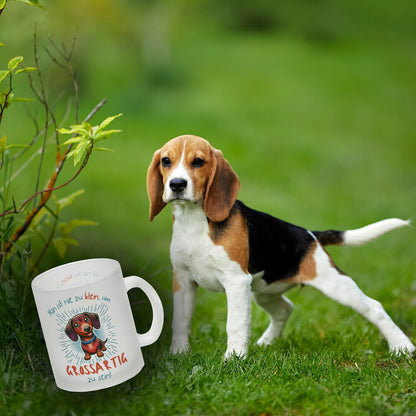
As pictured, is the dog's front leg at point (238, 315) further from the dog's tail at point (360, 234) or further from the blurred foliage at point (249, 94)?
the blurred foliage at point (249, 94)

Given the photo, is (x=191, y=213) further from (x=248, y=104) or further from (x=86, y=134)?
(x=248, y=104)

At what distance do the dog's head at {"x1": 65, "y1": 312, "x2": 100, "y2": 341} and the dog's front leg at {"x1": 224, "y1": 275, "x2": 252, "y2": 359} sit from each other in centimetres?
88

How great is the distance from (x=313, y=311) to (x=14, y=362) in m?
2.63

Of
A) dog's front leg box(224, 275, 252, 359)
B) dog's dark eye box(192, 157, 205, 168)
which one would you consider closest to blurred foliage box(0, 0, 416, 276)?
dog's dark eye box(192, 157, 205, 168)

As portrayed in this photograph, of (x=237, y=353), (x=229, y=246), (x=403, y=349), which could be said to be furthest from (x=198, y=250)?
(x=403, y=349)

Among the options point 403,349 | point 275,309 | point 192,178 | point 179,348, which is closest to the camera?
point 192,178

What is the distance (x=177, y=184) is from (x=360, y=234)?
142 cm

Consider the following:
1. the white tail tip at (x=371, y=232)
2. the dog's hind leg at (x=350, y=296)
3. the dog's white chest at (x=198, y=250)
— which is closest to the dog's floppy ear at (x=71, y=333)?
the dog's white chest at (x=198, y=250)

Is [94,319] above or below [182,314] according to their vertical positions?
above

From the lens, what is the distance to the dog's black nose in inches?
122

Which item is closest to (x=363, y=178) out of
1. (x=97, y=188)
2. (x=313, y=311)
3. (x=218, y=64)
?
(x=97, y=188)

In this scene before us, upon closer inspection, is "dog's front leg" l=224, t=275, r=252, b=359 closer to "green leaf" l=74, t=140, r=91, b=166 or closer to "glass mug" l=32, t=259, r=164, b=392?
"glass mug" l=32, t=259, r=164, b=392

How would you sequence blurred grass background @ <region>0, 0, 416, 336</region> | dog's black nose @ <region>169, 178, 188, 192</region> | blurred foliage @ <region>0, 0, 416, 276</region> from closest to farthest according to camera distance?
dog's black nose @ <region>169, 178, 188, 192</region>
blurred grass background @ <region>0, 0, 416, 336</region>
blurred foliage @ <region>0, 0, 416, 276</region>

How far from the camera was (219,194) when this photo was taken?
3.32 meters
